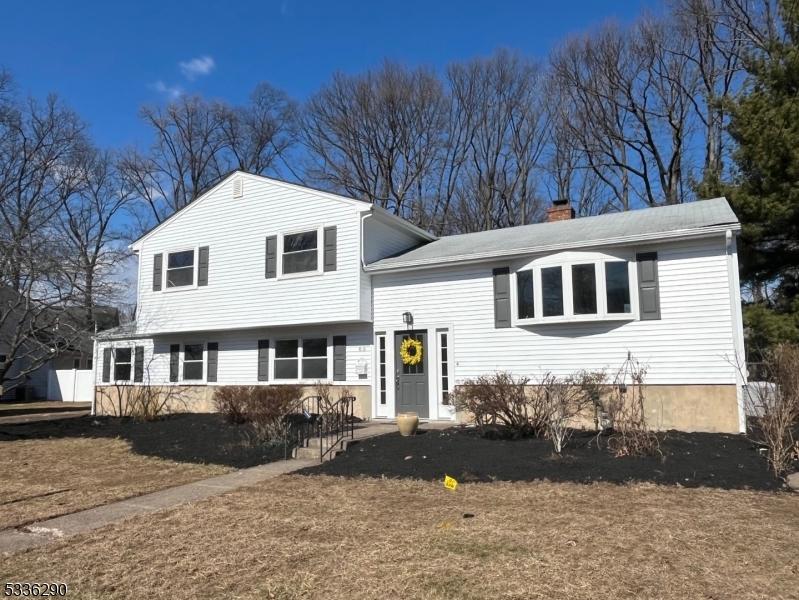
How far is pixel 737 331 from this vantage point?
1041 centimetres

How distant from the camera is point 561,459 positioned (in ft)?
26.5

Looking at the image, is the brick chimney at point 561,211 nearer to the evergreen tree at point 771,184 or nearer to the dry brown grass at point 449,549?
the evergreen tree at point 771,184

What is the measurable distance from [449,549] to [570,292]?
778cm

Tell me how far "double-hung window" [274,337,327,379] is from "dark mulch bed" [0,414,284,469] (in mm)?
2073

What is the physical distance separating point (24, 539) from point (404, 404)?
9078 millimetres

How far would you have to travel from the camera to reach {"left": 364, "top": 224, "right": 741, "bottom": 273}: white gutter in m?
10.5

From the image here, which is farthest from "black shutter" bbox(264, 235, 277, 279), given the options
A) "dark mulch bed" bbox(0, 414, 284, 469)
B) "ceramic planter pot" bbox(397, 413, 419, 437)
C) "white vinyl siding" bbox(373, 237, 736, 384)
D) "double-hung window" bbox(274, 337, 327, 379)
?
"ceramic planter pot" bbox(397, 413, 419, 437)

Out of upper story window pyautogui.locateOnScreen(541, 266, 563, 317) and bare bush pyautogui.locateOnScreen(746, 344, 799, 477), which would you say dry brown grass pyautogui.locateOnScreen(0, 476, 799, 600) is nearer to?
bare bush pyautogui.locateOnScreen(746, 344, 799, 477)

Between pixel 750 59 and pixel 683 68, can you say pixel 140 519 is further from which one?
pixel 683 68

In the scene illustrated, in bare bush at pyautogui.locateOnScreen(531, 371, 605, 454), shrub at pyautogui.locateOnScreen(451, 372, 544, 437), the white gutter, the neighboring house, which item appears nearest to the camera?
bare bush at pyautogui.locateOnScreen(531, 371, 605, 454)

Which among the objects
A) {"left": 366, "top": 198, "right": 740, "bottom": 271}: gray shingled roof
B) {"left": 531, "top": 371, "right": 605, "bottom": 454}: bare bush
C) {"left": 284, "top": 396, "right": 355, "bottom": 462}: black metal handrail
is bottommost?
{"left": 284, "top": 396, "right": 355, "bottom": 462}: black metal handrail

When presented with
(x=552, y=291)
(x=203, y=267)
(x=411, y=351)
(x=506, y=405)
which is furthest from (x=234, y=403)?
(x=552, y=291)

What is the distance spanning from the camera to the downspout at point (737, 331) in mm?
10320

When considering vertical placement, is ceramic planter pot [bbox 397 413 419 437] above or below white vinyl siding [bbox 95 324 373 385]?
below
